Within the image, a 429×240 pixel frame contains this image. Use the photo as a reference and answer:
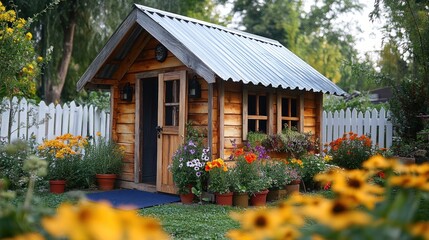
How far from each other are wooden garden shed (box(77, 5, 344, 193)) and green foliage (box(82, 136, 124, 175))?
0.23m

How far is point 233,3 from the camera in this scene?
102ft

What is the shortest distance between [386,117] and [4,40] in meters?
8.26

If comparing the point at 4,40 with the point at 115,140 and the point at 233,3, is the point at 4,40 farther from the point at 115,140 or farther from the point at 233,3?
the point at 233,3

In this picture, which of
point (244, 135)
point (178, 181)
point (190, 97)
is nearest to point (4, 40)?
point (190, 97)

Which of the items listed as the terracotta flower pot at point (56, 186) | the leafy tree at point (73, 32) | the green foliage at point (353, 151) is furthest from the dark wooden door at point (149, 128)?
the leafy tree at point (73, 32)

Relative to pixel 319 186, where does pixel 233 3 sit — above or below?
above

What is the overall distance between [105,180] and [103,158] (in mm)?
412

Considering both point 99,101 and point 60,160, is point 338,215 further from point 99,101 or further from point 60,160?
point 99,101

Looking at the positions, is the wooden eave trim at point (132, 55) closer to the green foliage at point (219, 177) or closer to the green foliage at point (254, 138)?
the green foliage at point (254, 138)

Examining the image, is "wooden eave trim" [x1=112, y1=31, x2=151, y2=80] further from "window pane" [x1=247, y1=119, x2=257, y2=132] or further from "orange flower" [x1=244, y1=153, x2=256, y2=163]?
"orange flower" [x1=244, y1=153, x2=256, y2=163]

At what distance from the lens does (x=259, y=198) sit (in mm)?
6891

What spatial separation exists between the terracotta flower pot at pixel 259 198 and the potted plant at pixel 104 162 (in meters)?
2.88

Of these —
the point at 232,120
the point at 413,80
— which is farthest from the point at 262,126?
the point at 413,80

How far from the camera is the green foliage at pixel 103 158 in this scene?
845 cm
